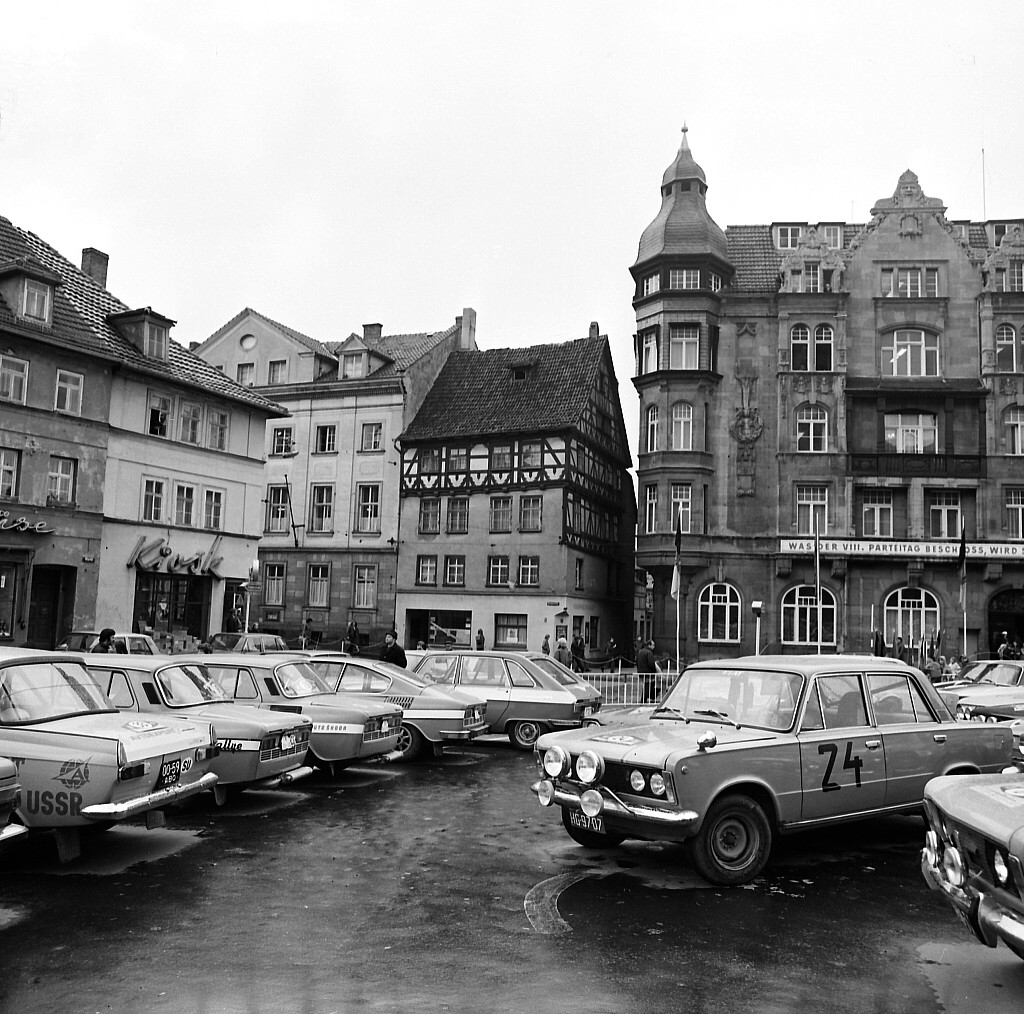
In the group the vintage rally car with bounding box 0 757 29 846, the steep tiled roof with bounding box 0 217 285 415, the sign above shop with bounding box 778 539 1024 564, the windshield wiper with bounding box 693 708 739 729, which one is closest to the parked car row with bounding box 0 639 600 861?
the vintage rally car with bounding box 0 757 29 846

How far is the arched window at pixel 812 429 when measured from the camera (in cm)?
3984

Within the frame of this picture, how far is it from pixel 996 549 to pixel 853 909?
113ft

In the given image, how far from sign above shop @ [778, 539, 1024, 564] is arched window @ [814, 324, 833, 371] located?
7.47m

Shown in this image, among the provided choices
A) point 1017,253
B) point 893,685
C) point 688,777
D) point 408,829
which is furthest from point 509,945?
point 1017,253

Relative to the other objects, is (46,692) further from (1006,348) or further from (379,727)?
(1006,348)

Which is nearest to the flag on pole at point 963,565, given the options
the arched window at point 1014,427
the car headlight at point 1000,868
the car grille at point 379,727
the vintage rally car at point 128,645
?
the arched window at point 1014,427

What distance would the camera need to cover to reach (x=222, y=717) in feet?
33.6

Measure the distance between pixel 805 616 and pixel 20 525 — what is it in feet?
92.7

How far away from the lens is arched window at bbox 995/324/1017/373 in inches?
1545

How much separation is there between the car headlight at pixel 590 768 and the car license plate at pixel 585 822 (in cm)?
28

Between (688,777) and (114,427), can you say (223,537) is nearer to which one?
(114,427)

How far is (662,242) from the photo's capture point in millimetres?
40469

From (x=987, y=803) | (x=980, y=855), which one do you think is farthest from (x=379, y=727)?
(x=980, y=855)

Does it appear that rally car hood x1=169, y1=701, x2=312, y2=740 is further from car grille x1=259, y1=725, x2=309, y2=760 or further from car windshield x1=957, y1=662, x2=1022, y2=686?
car windshield x1=957, y1=662, x2=1022, y2=686
